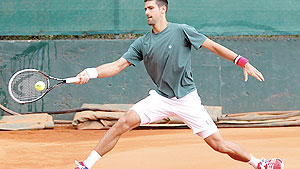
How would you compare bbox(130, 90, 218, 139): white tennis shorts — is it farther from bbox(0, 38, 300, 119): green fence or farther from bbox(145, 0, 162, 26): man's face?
bbox(0, 38, 300, 119): green fence

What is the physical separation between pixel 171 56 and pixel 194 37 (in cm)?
25

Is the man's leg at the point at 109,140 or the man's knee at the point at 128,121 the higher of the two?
the man's knee at the point at 128,121

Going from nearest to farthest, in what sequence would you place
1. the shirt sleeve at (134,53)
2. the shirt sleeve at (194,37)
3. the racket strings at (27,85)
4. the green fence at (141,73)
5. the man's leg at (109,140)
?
the man's leg at (109,140) < the shirt sleeve at (194,37) < the shirt sleeve at (134,53) < the racket strings at (27,85) < the green fence at (141,73)

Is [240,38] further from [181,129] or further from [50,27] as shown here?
[50,27]

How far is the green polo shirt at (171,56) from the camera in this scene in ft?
14.3

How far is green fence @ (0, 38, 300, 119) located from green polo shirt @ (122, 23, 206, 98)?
13.6 ft

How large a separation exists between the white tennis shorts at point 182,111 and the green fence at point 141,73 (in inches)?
165

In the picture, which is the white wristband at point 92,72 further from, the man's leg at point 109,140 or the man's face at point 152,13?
the man's face at point 152,13

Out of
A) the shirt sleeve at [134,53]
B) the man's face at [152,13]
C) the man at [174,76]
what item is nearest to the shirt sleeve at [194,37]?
the man at [174,76]

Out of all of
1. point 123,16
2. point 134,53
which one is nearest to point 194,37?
point 134,53

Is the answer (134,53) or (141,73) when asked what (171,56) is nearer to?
(134,53)

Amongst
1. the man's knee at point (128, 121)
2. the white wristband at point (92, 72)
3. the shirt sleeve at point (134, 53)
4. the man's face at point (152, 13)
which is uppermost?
the man's face at point (152, 13)

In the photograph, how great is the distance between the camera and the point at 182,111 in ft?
14.3

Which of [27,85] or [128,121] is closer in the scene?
[128,121]
